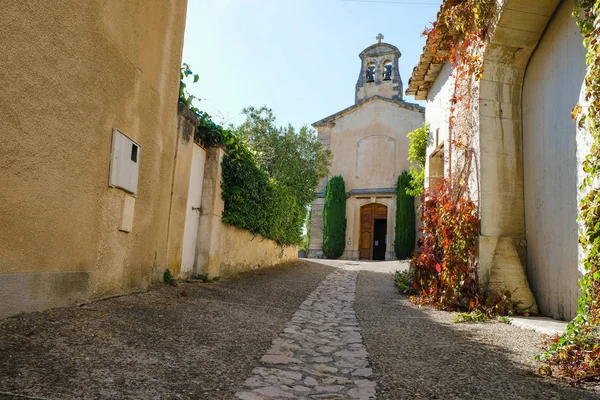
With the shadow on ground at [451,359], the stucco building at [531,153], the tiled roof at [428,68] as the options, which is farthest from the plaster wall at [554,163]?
the tiled roof at [428,68]

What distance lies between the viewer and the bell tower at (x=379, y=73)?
958 inches

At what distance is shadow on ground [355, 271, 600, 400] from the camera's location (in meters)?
2.70

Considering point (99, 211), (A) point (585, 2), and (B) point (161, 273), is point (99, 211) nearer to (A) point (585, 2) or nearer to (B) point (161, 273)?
(B) point (161, 273)

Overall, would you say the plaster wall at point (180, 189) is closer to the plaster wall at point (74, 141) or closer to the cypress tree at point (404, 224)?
the plaster wall at point (74, 141)

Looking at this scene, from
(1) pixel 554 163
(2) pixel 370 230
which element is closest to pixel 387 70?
(2) pixel 370 230

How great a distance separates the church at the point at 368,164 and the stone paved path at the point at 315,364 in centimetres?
1692

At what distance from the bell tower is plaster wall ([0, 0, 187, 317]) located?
20.3 meters

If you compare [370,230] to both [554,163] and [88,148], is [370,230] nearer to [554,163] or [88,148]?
[554,163]

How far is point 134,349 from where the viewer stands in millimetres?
3020

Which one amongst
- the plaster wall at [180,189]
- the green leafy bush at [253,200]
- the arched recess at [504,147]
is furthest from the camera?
the green leafy bush at [253,200]

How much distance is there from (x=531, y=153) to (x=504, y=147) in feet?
1.16

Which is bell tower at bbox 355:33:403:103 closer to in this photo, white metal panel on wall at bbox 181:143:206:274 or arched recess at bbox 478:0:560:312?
white metal panel on wall at bbox 181:143:206:274

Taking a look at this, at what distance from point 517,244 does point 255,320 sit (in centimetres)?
344

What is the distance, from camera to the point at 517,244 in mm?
5672
